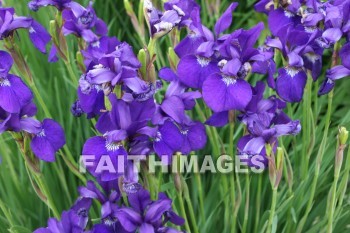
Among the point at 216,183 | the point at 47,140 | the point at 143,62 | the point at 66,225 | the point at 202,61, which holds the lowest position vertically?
the point at 216,183

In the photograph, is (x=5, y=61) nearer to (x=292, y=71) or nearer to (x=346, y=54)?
(x=292, y=71)

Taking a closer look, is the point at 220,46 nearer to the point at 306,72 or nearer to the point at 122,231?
the point at 306,72

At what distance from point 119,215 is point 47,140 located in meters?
0.46

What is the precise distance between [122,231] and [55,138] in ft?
1.51

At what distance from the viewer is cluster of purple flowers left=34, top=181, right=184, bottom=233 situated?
179 cm

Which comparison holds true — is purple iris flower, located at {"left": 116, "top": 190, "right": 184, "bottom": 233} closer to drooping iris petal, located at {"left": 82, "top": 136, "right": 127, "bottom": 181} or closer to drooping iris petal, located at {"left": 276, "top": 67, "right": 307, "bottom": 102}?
drooping iris petal, located at {"left": 82, "top": 136, "right": 127, "bottom": 181}

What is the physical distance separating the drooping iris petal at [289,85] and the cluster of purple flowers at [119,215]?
1.95 feet

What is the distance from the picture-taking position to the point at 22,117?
203cm

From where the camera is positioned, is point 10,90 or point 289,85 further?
point 289,85

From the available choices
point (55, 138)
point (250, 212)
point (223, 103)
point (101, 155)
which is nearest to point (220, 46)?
point (223, 103)

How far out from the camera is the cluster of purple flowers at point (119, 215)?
1.79 metres

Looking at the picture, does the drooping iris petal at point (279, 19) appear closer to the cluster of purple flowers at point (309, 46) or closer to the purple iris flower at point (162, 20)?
the cluster of purple flowers at point (309, 46)

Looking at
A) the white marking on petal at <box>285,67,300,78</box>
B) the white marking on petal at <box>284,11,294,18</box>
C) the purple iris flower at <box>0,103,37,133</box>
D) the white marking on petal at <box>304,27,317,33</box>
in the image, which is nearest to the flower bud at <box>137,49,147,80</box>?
the purple iris flower at <box>0,103,37,133</box>

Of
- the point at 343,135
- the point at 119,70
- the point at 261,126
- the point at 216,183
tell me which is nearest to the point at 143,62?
the point at 119,70
